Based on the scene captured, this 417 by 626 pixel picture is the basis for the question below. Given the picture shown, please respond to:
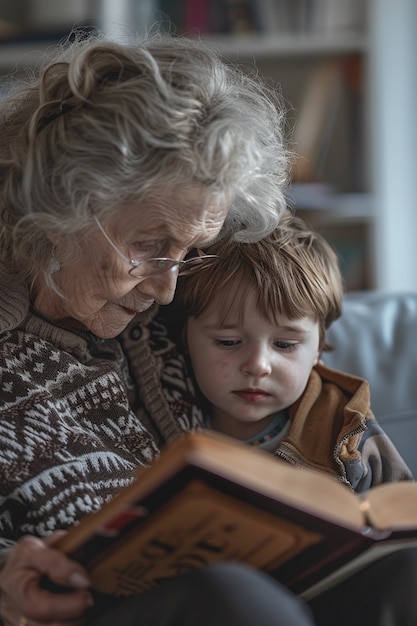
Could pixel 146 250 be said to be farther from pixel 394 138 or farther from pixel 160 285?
pixel 394 138

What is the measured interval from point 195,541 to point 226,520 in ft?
0.18

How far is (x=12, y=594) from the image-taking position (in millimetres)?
1037

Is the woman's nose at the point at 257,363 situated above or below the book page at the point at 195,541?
below

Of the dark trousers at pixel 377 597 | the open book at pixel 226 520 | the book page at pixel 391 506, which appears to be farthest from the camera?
the dark trousers at pixel 377 597

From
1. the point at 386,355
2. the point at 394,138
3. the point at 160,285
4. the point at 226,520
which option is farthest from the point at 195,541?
the point at 394,138

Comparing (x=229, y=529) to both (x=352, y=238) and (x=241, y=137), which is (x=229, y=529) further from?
(x=352, y=238)

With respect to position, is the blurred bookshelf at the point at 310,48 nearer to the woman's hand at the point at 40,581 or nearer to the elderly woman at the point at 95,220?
the elderly woman at the point at 95,220

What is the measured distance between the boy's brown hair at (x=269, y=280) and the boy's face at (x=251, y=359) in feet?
0.05

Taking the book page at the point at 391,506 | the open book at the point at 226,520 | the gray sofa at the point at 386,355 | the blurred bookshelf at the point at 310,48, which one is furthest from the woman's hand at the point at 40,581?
the blurred bookshelf at the point at 310,48

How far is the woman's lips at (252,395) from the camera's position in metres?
1.50

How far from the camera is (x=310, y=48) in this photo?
10.3 ft

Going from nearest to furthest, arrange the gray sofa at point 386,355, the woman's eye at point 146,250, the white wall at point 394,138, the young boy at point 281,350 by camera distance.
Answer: the woman's eye at point 146,250
the young boy at point 281,350
the gray sofa at point 386,355
the white wall at point 394,138

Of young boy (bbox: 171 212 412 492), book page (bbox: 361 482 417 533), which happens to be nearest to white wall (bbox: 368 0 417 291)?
young boy (bbox: 171 212 412 492)

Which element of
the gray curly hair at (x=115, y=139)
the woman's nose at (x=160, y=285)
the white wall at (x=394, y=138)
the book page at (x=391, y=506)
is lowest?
the white wall at (x=394, y=138)
